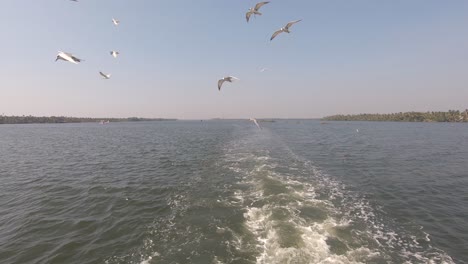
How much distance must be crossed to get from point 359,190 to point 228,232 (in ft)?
37.3

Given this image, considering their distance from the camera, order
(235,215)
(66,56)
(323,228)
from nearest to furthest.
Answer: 1. (66,56)
2. (323,228)
3. (235,215)

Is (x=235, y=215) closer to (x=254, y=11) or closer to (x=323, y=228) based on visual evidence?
A: (x=323, y=228)

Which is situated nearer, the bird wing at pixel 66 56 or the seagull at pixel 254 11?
the bird wing at pixel 66 56

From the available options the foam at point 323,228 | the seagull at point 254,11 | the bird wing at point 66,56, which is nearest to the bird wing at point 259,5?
the seagull at point 254,11

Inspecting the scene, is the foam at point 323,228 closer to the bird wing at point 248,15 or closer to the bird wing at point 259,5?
the bird wing at point 248,15

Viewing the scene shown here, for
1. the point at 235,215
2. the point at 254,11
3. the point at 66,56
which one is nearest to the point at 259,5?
the point at 254,11

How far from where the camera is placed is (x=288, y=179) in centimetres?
1986

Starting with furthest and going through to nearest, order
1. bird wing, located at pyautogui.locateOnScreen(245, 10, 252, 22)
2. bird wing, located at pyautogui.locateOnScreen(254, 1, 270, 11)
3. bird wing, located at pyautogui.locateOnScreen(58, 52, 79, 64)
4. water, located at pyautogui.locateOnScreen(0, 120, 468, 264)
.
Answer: bird wing, located at pyautogui.locateOnScreen(245, 10, 252, 22), bird wing, located at pyautogui.locateOnScreen(254, 1, 270, 11), bird wing, located at pyautogui.locateOnScreen(58, 52, 79, 64), water, located at pyautogui.locateOnScreen(0, 120, 468, 264)

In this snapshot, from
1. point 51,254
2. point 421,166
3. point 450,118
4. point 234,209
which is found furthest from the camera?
point 450,118

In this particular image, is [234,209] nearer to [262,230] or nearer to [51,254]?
[262,230]

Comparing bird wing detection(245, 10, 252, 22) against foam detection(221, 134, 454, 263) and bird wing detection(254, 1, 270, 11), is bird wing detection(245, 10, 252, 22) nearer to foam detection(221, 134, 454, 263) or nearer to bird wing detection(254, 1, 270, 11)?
bird wing detection(254, 1, 270, 11)

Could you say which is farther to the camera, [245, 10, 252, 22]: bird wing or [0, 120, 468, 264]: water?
[245, 10, 252, 22]: bird wing

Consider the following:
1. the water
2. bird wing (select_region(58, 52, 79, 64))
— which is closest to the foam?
the water

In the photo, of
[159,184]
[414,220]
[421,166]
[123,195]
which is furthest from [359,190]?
[123,195]
